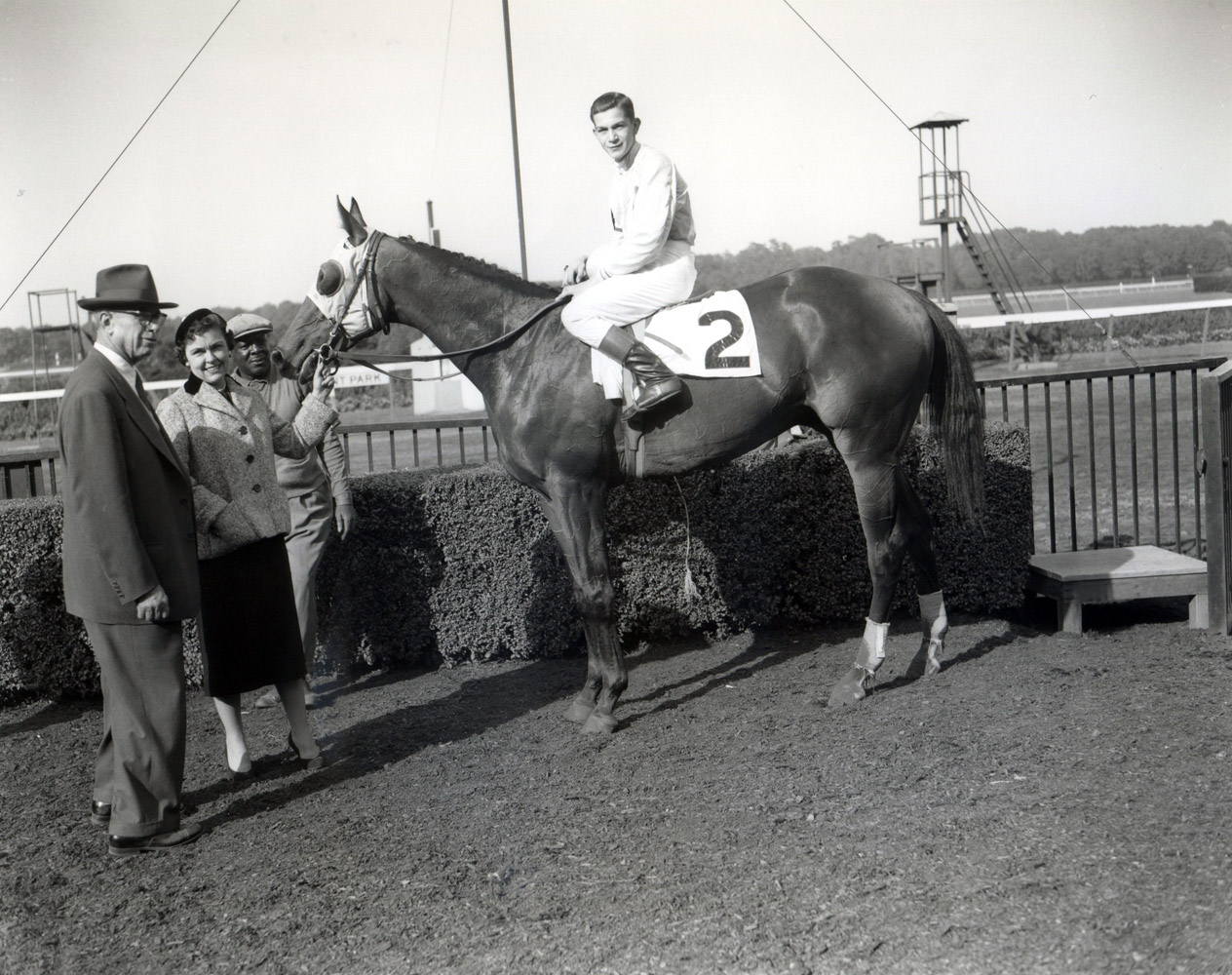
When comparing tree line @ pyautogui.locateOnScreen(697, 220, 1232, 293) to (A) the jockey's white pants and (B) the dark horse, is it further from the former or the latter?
(A) the jockey's white pants

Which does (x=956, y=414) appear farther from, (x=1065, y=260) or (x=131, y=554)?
(x=1065, y=260)

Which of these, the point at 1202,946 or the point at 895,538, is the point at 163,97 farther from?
the point at 1202,946

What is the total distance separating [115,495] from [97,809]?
4.41ft

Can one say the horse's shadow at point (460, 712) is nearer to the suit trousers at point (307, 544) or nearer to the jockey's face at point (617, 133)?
the suit trousers at point (307, 544)

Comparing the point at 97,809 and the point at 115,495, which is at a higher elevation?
the point at 115,495

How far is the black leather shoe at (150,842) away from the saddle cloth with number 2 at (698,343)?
2.39m

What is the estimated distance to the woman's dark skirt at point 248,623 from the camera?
4.34 m

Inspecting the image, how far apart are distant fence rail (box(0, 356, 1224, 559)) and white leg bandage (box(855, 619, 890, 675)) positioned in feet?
4.81

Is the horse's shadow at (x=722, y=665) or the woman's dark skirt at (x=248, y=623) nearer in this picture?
the woman's dark skirt at (x=248, y=623)

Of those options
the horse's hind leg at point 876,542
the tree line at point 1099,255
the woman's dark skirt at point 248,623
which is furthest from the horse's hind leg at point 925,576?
the tree line at point 1099,255

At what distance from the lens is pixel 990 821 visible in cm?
354

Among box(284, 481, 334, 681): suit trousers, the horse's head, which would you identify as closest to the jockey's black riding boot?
the horse's head

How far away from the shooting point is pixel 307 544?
215 inches

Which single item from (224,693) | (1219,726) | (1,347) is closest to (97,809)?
(224,693)
